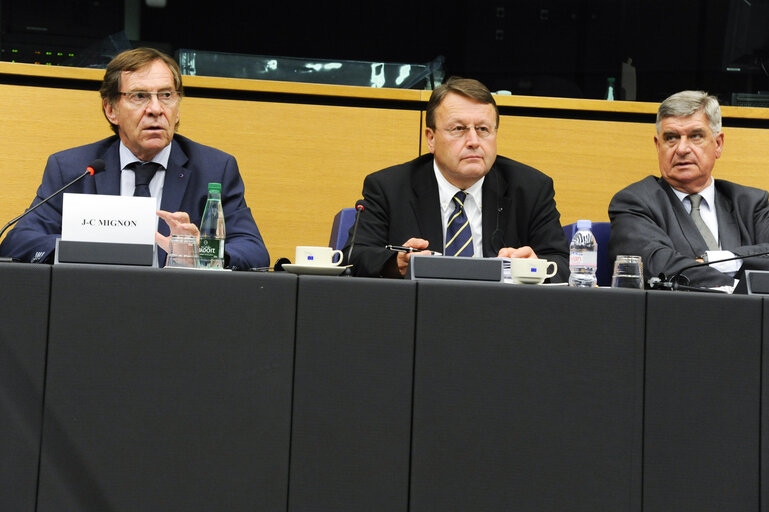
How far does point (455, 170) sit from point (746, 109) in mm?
1618

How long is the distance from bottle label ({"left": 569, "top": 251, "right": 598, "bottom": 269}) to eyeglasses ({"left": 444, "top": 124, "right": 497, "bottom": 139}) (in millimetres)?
691

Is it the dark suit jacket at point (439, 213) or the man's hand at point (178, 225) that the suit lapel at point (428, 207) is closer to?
the dark suit jacket at point (439, 213)

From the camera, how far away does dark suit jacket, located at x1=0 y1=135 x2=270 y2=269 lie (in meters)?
2.45

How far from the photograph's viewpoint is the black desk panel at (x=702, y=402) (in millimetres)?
1608

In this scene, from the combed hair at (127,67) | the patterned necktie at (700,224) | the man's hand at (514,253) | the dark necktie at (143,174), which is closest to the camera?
the man's hand at (514,253)

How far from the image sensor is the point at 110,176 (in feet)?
8.36

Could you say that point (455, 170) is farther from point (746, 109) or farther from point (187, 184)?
point (746, 109)

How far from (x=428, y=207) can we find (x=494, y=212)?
20 centimetres

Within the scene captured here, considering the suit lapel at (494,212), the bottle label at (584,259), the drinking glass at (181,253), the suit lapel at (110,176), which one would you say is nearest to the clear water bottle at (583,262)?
the bottle label at (584,259)

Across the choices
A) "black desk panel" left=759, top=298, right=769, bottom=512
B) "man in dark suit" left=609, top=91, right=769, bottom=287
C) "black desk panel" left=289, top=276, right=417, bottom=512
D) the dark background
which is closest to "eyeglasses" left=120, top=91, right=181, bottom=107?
"black desk panel" left=289, top=276, right=417, bottom=512

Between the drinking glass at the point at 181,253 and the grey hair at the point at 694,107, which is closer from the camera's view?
the drinking glass at the point at 181,253

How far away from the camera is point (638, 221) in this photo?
2732 mm

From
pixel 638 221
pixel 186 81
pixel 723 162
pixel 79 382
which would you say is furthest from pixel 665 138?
pixel 79 382

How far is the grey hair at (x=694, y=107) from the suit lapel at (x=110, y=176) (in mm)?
1801
